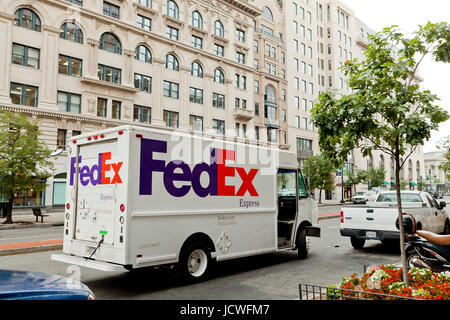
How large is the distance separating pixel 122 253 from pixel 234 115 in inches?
1611

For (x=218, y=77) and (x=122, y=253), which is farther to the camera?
(x=218, y=77)

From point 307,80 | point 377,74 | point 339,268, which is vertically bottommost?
point 339,268

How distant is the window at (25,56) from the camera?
28891 millimetres

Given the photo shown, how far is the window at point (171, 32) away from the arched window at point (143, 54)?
3522 mm

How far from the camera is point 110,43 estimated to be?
34469 millimetres

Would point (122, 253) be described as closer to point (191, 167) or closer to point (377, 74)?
point (191, 167)

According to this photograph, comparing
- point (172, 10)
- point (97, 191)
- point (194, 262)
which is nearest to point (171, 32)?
point (172, 10)

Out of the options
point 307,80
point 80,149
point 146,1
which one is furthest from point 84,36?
point 307,80

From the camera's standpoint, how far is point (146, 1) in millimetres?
37469

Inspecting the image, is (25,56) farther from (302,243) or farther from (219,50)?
(302,243)

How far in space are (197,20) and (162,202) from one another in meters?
40.0

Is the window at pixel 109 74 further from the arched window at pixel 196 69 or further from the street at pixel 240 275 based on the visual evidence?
the street at pixel 240 275

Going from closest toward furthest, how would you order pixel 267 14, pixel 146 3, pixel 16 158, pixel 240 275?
pixel 240 275, pixel 16 158, pixel 146 3, pixel 267 14
